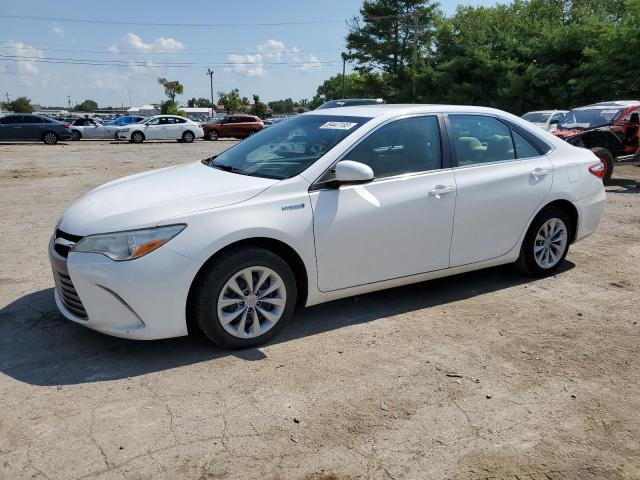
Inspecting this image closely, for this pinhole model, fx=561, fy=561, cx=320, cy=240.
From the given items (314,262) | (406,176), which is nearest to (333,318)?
(314,262)

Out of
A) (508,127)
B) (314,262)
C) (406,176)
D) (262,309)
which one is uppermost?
(508,127)

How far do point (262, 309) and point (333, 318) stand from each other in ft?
2.61

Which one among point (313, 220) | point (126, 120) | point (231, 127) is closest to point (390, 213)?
point (313, 220)

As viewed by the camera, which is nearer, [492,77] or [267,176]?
[267,176]

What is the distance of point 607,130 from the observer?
40.1 feet

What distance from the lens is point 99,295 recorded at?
3.44 meters

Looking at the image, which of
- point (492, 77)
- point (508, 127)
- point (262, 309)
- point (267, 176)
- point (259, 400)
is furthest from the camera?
point (492, 77)

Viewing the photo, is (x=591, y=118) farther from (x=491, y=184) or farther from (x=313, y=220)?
(x=313, y=220)

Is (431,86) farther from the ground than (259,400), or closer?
farther from the ground

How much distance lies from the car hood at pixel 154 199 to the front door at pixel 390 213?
560 millimetres

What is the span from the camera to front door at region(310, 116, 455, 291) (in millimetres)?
3949

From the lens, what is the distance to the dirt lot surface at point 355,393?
2.66 m

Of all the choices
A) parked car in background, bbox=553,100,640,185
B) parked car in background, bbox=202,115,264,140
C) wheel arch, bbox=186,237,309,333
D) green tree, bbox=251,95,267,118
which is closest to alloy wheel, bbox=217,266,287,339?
wheel arch, bbox=186,237,309,333

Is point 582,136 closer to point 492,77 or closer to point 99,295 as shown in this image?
point 99,295
